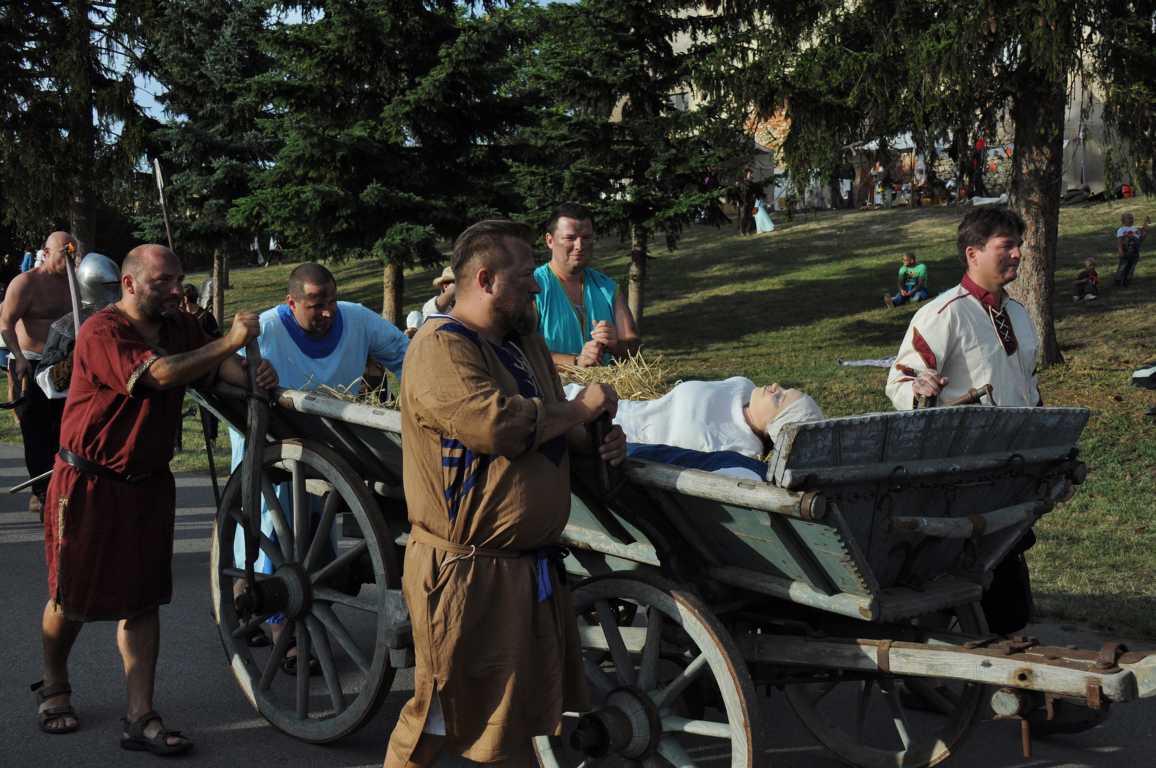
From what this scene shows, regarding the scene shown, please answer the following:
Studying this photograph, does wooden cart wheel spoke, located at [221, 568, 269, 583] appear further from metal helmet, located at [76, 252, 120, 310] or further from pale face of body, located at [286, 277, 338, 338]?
metal helmet, located at [76, 252, 120, 310]

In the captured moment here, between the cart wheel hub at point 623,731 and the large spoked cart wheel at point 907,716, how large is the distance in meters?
0.62

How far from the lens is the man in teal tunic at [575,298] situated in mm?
5469

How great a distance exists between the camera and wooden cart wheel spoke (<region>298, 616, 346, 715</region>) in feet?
14.6

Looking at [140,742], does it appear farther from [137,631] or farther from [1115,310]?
[1115,310]

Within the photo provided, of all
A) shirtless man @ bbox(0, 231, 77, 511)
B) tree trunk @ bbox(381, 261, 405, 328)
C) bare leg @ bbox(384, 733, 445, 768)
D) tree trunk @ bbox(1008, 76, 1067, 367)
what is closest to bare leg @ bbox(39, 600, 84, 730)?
bare leg @ bbox(384, 733, 445, 768)

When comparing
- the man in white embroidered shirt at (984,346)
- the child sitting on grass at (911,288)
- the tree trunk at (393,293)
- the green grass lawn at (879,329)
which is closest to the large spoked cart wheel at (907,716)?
the man in white embroidered shirt at (984,346)

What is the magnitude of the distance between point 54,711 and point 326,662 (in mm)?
1078

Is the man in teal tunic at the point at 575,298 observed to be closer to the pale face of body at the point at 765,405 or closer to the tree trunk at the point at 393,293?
the pale face of body at the point at 765,405

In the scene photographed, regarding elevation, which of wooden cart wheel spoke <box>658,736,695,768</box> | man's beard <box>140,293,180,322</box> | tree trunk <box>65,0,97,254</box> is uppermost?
tree trunk <box>65,0,97,254</box>

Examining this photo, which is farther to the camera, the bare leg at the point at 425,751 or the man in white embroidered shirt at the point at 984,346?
the man in white embroidered shirt at the point at 984,346

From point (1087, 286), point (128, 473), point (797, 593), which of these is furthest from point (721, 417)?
point (1087, 286)

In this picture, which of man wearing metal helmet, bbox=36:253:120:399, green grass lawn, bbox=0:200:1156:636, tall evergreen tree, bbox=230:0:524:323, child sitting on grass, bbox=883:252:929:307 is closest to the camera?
man wearing metal helmet, bbox=36:253:120:399

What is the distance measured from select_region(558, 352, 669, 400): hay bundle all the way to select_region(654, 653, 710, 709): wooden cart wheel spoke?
160 cm

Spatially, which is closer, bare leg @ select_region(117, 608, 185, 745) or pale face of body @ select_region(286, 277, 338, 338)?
bare leg @ select_region(117, 608, 185, 745)
